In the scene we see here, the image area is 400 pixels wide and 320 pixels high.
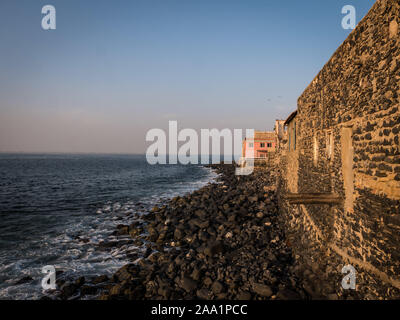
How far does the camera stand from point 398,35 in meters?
3.53

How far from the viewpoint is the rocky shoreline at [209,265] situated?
6.64 metres

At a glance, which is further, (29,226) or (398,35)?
(29,226)

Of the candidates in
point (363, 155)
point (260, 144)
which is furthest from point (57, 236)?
point (260, 144)

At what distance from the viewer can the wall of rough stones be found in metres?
3.79

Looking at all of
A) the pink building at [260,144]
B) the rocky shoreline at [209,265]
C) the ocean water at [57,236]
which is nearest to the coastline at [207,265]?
the rocky shoreline at [209,265]

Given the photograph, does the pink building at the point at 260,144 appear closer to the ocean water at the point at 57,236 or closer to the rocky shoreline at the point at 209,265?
the ocean water at the point at 57,236

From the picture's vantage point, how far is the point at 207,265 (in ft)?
26.7

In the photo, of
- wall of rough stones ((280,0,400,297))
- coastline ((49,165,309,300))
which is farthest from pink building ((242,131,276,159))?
wall of rough stones ((280,0,400,297))

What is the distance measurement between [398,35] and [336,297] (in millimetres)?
6000

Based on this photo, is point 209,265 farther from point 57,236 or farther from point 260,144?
point 260,144

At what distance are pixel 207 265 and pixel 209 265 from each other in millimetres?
77

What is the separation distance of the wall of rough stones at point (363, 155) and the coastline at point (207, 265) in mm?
1761
